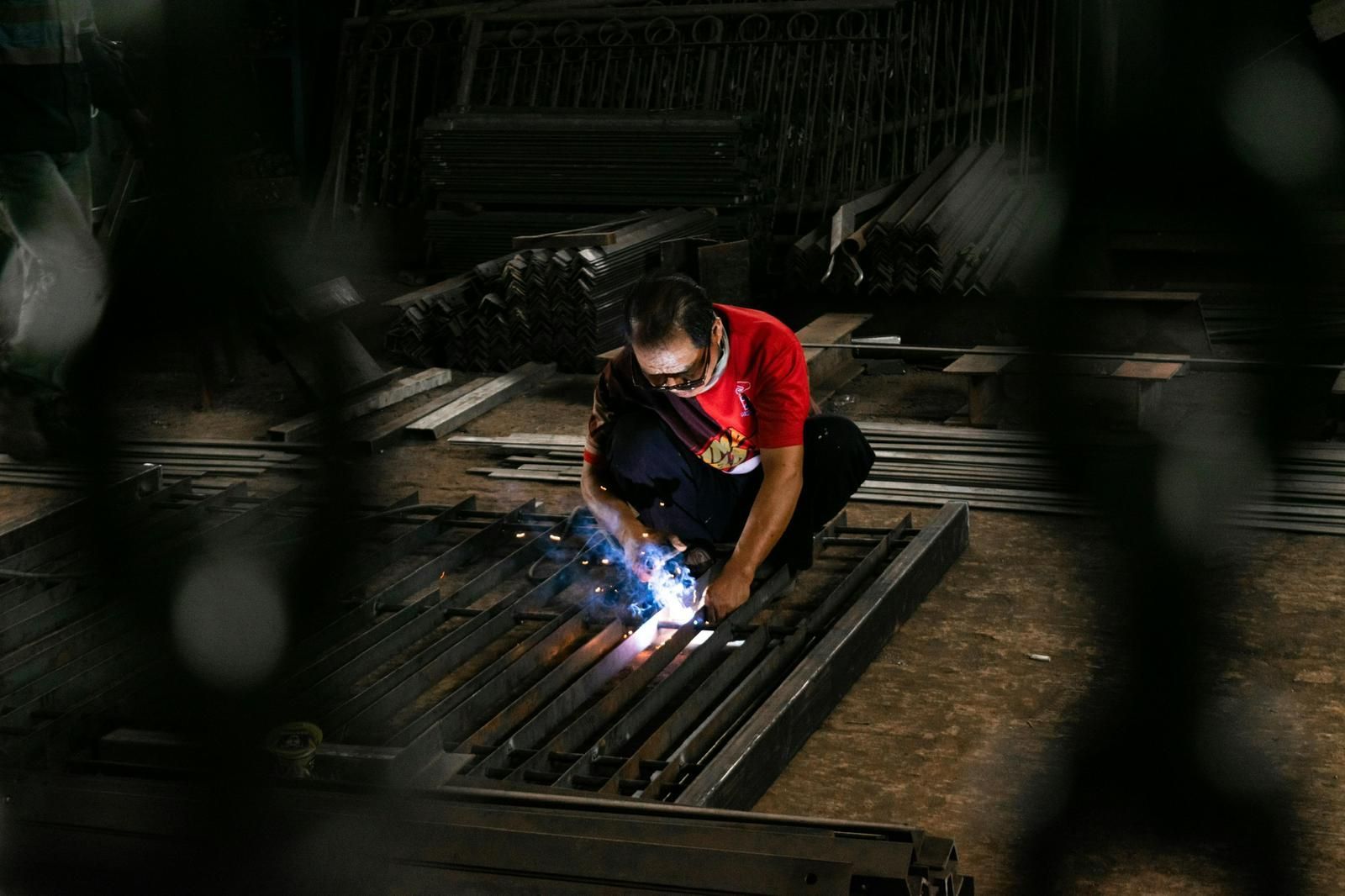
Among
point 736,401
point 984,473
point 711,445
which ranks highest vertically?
point 736,401

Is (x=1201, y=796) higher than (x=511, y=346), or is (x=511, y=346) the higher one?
(x=1201, y=796)

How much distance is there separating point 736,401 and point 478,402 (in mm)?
2697

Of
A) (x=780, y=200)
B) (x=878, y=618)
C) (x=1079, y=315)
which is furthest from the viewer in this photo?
(x=780, y=200)

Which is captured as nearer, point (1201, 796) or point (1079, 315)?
point (1079, 315)

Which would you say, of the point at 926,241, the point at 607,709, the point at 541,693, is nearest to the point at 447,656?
the point at 541,693

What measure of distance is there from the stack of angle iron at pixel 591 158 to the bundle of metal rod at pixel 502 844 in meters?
5.40

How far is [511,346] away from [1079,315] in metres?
4.95

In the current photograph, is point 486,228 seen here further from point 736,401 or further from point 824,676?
point 824,676

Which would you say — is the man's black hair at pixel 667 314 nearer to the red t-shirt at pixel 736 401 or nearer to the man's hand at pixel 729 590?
the red t-shirt at pixel 736 401

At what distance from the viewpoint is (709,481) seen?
→ 3502 millimetres

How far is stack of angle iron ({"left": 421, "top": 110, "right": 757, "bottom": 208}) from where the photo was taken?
285 inches

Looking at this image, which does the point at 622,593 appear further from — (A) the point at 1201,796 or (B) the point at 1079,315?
(B) the point at 1079,315

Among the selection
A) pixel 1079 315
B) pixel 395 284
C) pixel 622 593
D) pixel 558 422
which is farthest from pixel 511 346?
pixel 1079 315

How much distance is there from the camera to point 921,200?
6895mm
